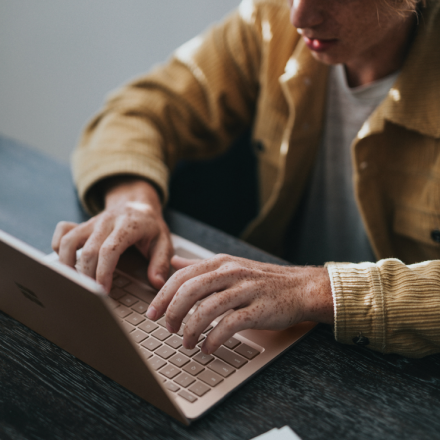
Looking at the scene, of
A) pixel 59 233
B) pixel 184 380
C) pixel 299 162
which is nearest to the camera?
pixel 184 380

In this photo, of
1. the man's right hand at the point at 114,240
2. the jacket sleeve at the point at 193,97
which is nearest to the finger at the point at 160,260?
the man's right hand at the point at 114,240

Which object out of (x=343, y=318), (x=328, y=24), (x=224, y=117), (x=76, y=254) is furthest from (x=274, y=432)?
(x=224, y=117)

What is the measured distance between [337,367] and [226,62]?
83cm

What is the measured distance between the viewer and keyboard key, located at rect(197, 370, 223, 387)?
1.84 feet

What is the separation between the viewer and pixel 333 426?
53 cm

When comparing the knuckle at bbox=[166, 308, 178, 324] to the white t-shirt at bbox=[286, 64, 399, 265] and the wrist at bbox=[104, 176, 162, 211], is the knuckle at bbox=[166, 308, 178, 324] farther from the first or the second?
the white t-shirt at bbox=[286, 64, 399, 265]

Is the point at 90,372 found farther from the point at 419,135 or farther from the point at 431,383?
the point at 419,135

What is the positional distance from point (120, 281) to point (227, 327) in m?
0.23

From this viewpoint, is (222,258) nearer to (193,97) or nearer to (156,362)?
(156,362)

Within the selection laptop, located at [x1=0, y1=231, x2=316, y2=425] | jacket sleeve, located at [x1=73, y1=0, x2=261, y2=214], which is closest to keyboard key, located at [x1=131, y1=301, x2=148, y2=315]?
laptop, located at [x1=0, y1=231, x2=316, y2=425]

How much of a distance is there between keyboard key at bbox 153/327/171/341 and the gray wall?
1.65 metres

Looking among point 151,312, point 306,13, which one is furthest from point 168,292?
point 306,13

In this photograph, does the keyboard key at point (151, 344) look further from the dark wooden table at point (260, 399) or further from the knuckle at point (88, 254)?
the knuckle at point (88, 254)

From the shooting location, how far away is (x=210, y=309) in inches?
23.1
